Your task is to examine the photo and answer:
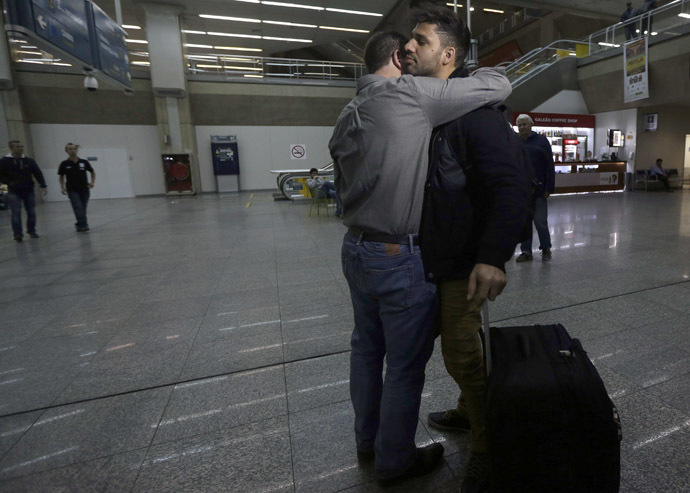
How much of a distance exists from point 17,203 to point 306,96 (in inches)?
588

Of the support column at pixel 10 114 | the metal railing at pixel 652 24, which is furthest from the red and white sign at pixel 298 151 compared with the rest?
the metal railing at pixel 652 24

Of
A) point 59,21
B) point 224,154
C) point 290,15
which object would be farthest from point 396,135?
point 224,154

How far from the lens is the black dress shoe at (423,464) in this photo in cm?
152

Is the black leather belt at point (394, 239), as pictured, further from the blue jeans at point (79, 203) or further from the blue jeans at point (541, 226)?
the blue jeans at point (79, 203)

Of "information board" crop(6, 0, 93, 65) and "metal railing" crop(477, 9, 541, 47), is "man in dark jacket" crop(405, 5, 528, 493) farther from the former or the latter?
"metal railing" crop(477, 9, 541, 47)

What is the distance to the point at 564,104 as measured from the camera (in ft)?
53.1

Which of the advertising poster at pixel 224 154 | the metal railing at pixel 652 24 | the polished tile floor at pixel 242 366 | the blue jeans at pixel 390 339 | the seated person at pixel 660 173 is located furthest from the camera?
the advertising poster at pixel 224 154

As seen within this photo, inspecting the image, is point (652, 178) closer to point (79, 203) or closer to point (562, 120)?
point (562, 120)

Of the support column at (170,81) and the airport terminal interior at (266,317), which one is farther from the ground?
the support column at (170,81)

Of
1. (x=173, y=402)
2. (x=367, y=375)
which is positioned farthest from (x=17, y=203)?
(x=367, y=375)

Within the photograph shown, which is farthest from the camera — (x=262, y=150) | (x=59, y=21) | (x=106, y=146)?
(x=262, y=150)

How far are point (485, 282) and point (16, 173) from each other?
349 inches

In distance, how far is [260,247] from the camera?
6.32m

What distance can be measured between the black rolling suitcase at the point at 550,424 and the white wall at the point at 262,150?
19.7 m
